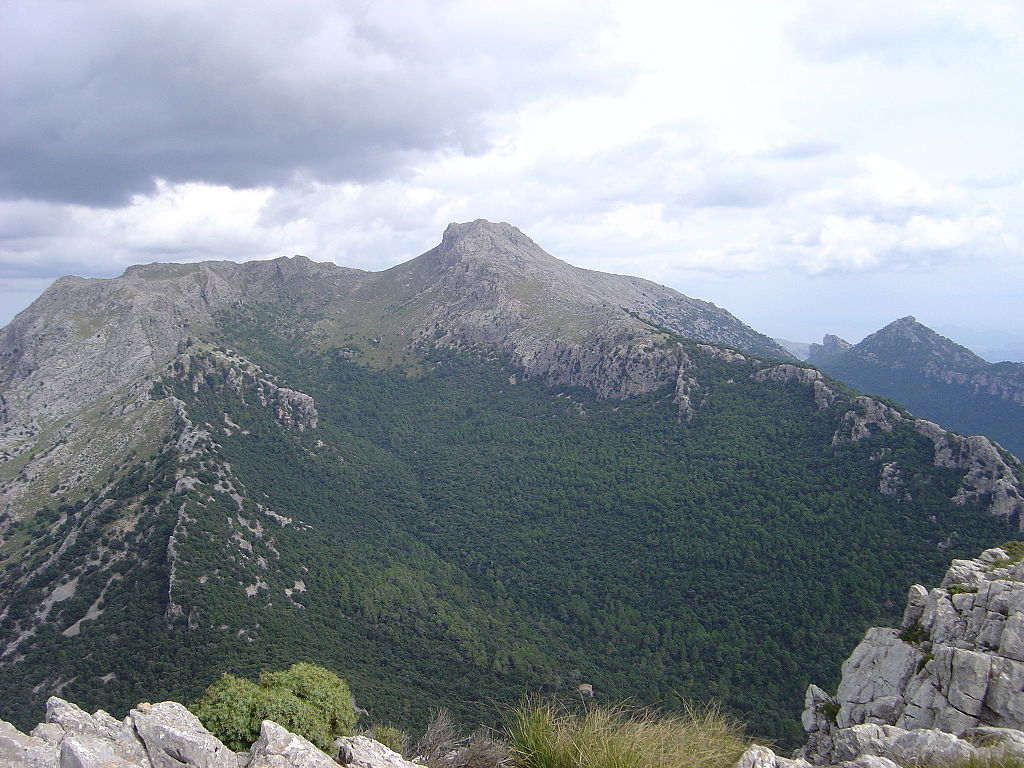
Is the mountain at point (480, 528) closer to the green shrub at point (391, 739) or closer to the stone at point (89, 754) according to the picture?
the green shrub at point (391, 739)

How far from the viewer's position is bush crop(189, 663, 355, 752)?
17.2 m

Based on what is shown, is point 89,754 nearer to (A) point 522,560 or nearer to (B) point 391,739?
(B) point 391,739

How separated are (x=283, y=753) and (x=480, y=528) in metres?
108

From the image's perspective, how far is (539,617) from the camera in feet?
305

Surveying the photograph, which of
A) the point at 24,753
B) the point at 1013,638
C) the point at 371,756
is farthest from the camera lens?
the point at 1013,638

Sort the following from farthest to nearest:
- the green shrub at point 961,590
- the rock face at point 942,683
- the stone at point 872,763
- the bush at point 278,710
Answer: the green shrub at point 961,590
the bush at point 278,710
the rock face at point 942,683
the stone at point 872,763

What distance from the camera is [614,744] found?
41.3 feet

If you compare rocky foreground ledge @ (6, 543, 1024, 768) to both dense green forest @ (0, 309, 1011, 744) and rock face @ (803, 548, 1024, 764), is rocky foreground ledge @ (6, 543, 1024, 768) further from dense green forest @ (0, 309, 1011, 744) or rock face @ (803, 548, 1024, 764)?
dense green forest @ (0, 309, 1011, 744)

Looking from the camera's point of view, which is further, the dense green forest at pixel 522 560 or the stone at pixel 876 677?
the dense green forest at pixel 522 560

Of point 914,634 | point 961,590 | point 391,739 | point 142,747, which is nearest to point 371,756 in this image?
point 142,747

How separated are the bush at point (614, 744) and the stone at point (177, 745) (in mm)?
8413

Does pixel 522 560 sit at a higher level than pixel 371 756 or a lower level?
lower

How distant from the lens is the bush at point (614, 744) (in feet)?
40.5

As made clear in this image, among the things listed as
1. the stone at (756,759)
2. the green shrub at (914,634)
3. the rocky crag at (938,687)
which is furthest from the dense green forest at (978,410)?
the stone at (756,759)
